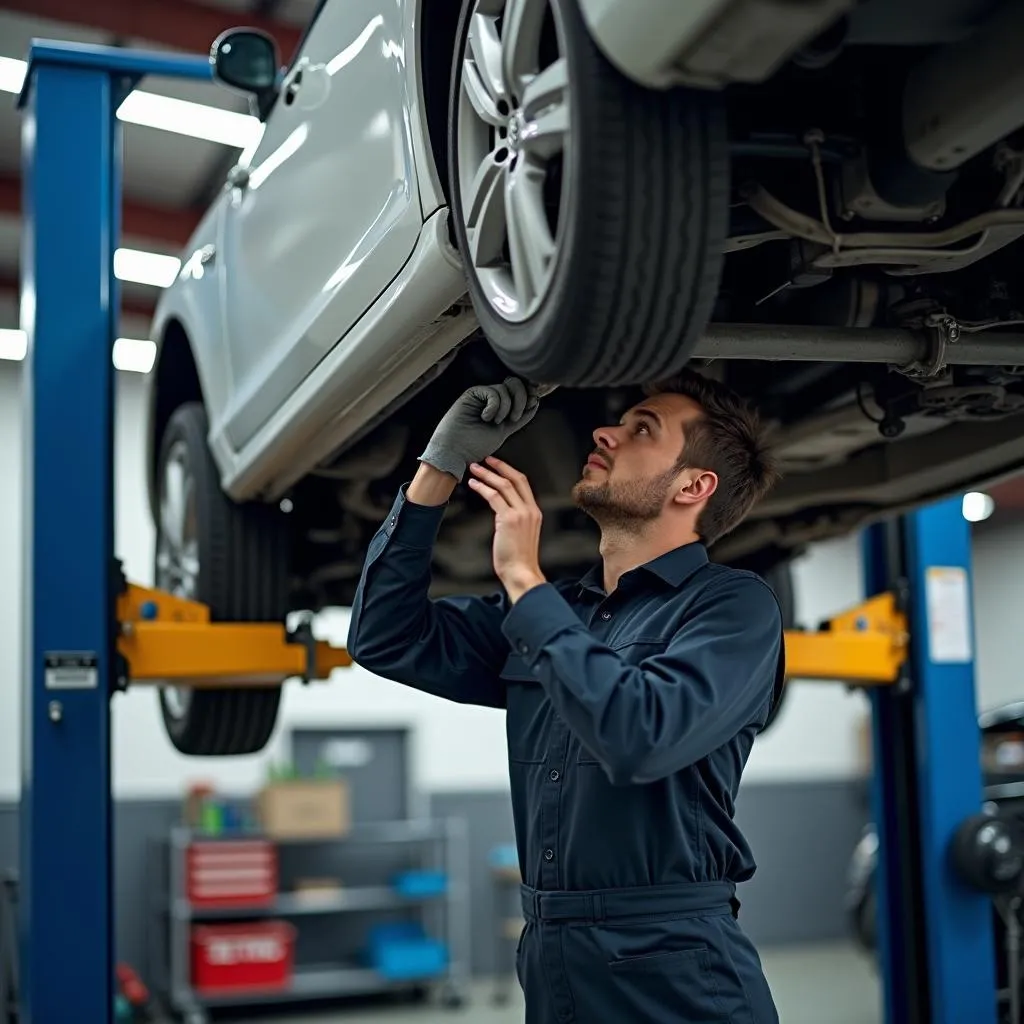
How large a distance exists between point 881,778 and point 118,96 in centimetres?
297

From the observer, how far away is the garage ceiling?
20.3 feet

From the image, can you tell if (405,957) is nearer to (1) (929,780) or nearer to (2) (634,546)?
(1) (929,780)

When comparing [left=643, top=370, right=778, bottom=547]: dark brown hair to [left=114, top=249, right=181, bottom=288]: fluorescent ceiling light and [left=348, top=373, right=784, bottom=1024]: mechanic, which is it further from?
[left=114, top=249, right=181, bottom=288]: fluorescent ceiling light

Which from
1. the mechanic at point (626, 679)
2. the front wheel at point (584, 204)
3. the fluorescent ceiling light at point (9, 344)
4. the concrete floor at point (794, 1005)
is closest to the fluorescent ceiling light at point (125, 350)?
the fluorescent ceiling light at point (9, 344)

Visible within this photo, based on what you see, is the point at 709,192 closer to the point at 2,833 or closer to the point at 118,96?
the point at 118,96

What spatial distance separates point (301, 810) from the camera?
858cm

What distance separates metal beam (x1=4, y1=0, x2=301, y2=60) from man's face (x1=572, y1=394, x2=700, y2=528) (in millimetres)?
4473

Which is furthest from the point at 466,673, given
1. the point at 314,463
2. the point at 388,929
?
the point at 388,929

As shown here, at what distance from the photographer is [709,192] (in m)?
1.54

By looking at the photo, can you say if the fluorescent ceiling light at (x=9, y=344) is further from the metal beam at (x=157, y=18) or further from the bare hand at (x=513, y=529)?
the bare hand at (x=513, y=529)

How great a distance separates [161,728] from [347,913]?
5.87ft

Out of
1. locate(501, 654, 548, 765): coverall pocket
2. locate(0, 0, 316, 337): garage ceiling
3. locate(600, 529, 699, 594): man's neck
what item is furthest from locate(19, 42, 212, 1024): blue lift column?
locate(0, 0, 316, 337): garage ceiling

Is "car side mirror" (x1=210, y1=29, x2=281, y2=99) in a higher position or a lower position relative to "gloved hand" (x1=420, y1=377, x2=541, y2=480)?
higher

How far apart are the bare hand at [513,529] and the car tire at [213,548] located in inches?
56.9
